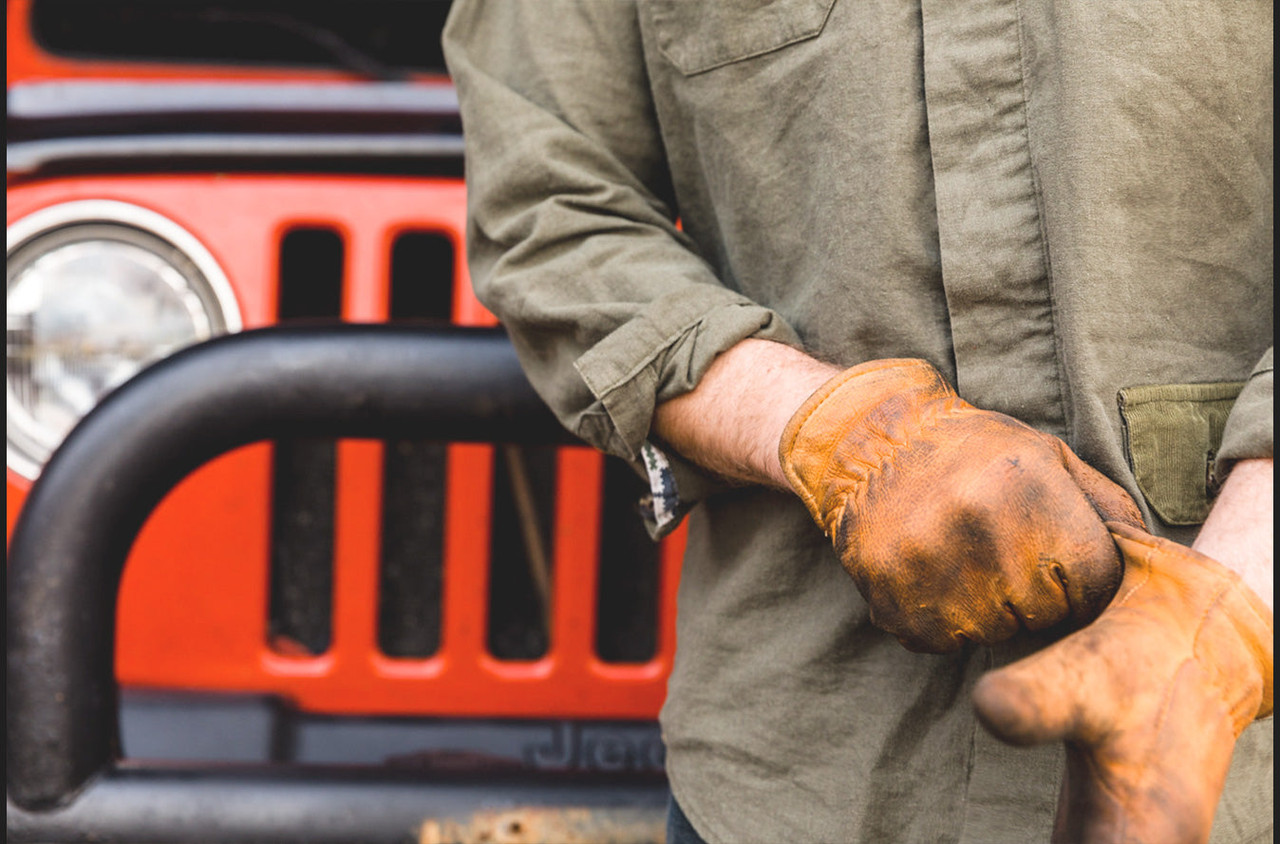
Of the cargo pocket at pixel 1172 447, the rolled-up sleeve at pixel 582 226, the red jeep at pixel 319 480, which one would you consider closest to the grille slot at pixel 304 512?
the red jeep at pixel 319 480

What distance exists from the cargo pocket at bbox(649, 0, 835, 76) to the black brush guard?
0.31 m

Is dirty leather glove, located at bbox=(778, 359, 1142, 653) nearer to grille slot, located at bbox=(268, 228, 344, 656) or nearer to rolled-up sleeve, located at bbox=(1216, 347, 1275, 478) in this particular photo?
rolled-up sleeve, located at bbox=(1216, 347, 1275, 478)

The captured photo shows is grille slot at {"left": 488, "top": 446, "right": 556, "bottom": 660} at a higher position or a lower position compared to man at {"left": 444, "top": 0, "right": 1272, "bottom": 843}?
lower

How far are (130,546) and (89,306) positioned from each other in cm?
35

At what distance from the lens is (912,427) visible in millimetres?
587

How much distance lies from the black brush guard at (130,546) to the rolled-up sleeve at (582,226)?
140 millimetres

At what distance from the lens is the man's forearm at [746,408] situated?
660mm

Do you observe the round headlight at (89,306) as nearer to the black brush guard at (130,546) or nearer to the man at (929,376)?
the black brush guard at (130,546)

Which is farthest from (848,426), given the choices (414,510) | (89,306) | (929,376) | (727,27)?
(89,306)

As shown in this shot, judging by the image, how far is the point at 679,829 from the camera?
80 centimetres

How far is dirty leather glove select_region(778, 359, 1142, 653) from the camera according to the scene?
548 mm

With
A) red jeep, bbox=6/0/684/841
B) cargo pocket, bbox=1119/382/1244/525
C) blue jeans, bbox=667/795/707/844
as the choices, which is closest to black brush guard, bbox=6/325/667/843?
red jeep, bbox=6/0/684/841

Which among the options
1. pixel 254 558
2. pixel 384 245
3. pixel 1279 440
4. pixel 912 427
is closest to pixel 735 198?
pixel 912 427

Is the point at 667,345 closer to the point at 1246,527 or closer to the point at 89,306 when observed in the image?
the point at 1246,527
